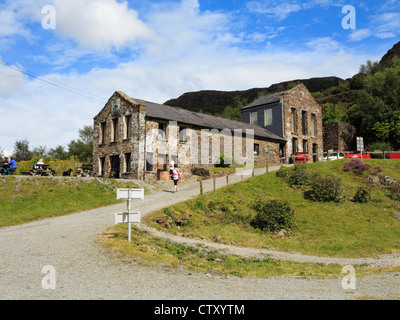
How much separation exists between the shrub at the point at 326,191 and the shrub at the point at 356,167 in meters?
5.17

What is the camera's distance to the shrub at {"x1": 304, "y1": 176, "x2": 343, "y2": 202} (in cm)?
1848

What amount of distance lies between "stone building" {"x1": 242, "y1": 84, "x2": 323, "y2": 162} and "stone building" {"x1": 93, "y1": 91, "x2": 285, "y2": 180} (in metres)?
6.78

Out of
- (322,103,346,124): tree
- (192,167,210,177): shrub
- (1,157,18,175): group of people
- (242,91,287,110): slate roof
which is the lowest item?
(192,167,210,177): shrub

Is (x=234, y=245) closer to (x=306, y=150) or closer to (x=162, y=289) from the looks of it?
(x=162, y=289)

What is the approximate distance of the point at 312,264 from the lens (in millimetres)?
10078

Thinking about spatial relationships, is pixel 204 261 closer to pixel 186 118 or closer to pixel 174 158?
pixel 174 158

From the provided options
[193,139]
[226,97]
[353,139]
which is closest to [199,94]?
[226,97]

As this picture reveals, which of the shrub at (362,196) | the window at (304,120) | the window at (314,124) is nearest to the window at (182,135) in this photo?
the shrub at (362,196)

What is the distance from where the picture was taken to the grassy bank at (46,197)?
1526cm

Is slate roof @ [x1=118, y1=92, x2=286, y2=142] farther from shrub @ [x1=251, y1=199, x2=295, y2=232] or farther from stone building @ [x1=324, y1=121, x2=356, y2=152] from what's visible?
shrub @ [x1=251, y1=199, x2=295, y2=232]

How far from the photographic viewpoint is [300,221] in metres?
15.7

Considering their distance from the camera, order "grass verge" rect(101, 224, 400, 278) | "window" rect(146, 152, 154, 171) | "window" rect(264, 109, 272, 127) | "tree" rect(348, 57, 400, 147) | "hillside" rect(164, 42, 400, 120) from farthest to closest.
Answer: "hillside" rect(164, 42, 400, 120) < "tree" rect(348, 57, 400, 147) < "window" rect(264, 109, 272, 127) < "window" rect(146, 152, 154, 171) < "grass verge" rect(101, 224, 400, 278)

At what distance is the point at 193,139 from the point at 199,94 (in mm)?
114834

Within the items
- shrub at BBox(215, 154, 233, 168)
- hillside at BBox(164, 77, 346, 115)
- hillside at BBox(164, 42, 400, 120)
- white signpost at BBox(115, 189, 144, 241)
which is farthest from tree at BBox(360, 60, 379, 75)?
white signpost at BBox(115, 189, 144, 241)
